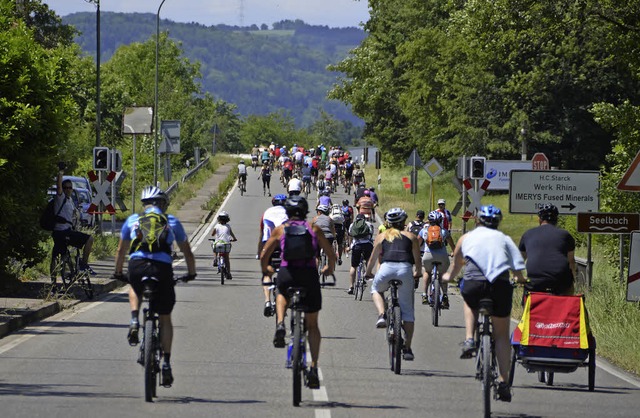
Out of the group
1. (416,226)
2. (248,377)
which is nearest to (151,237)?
(248,377)

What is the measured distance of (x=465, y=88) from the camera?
58.9m

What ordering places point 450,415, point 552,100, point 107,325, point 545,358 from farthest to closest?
point 552,100 < point 107,325 < point 545,358 < point 450,415

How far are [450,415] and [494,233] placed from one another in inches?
63.7

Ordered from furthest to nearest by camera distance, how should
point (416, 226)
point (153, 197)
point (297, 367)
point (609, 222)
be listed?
point (416, 226) < point (609, 222) < point (153, 197) < point (297, 367)

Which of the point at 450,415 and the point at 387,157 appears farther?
the point at 387,157

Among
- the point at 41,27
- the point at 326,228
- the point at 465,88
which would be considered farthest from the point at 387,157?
the point at 326,228

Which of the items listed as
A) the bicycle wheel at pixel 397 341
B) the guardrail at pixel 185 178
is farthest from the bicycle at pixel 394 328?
the guardrail at pixel 185 178

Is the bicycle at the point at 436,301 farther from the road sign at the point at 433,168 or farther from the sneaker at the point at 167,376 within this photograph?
the road sign at the point at 433,168

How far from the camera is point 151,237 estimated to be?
1095cm

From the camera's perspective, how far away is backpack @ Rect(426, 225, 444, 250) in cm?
1964

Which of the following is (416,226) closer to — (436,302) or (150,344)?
(436,302)

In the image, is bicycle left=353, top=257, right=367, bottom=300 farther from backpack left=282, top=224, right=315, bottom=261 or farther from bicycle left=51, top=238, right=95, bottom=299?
backpack left=282, top=224, right=315, bottom=261

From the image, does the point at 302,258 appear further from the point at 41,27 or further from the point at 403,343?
the point at 41,27

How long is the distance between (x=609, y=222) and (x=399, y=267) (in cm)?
495
